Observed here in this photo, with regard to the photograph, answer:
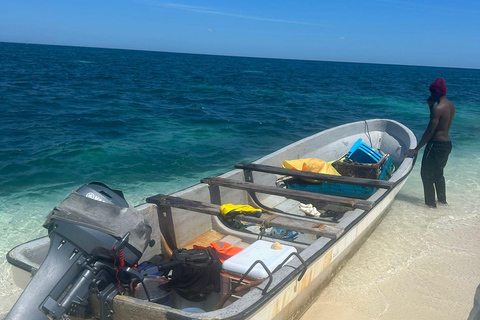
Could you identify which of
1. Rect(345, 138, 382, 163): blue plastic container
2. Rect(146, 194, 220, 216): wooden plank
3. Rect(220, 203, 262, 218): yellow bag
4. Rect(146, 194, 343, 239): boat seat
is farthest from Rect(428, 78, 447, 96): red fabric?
Rect(146, 194, 220, 216): wooden plank

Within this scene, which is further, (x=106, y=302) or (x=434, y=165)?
(x=434, y=165)

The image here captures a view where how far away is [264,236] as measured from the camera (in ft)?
17.4

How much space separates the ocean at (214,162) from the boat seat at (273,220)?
861 mm

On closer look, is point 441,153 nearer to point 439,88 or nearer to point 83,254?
point 439,88

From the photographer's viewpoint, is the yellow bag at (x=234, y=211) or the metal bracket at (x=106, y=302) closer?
the metal bracket at (x=106, y=302)

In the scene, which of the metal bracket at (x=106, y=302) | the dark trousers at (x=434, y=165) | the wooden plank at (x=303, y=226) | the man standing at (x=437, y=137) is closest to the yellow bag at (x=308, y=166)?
the man standing at (x=437, y=137)

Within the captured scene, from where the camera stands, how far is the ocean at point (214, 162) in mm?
4918

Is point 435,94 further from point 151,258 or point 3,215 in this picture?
point 3,215

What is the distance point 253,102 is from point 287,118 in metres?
6.34

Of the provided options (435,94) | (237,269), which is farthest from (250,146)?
(237,269)

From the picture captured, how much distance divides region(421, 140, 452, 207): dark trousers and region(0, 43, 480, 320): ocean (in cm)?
32

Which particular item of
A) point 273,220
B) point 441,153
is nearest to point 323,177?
point 273,220

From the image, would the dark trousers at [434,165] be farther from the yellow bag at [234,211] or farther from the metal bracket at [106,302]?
the metal bracket at [106,302]

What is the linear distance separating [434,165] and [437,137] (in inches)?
20.3
